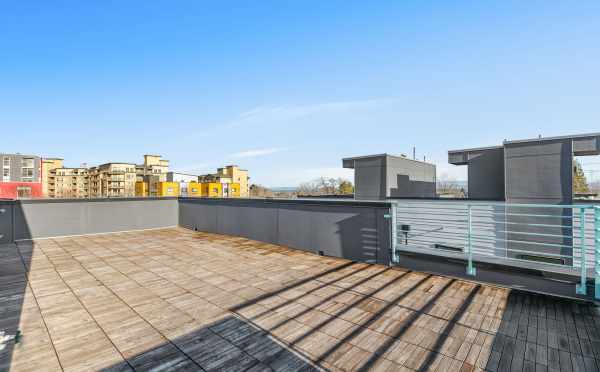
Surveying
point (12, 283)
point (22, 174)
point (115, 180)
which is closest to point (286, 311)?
point (12, 283)

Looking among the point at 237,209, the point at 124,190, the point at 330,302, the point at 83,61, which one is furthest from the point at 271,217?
the point at 124,190

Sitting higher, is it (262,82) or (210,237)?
(262,82)

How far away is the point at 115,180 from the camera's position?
5022cm

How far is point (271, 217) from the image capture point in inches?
259

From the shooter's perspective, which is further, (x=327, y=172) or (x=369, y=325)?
(x=327, y=172)

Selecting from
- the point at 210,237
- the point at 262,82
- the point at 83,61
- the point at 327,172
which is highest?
the point at 83,61

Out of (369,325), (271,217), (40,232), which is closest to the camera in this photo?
(369,325)

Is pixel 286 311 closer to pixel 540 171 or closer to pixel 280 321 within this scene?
pixel 280 321

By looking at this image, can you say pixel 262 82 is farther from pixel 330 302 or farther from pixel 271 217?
pixel 330 302

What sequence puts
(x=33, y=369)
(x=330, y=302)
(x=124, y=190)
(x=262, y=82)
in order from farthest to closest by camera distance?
(x=124, y=190) < (x=262, y=82) < (x=330, y=302) < (x=33, y=369)

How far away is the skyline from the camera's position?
684 cm

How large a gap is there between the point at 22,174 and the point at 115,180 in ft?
40.4

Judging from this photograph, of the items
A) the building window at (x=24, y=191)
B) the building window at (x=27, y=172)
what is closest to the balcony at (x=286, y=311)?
the building window at (x=24, y=191)

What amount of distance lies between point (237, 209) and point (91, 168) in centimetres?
6779
